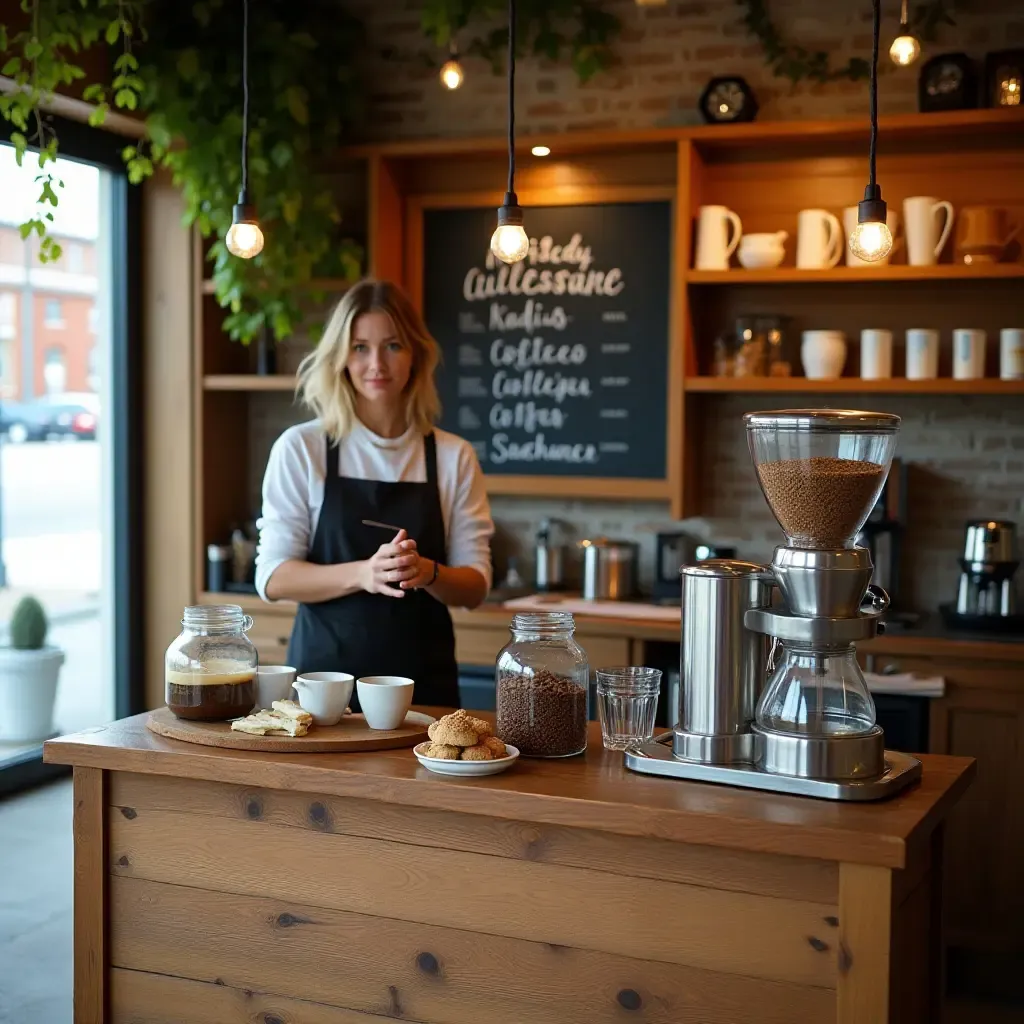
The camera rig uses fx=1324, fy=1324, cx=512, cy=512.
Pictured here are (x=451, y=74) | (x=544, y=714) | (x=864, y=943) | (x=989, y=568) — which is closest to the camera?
(x=864, y=943)

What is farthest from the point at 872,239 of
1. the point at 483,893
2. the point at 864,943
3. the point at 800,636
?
the point at 483,893

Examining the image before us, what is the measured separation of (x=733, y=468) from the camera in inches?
187

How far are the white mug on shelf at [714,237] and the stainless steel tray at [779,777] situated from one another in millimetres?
2464

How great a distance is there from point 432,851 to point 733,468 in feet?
9.23

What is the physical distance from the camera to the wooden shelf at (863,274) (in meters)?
4.10

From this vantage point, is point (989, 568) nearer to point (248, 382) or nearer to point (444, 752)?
point (444, 752)

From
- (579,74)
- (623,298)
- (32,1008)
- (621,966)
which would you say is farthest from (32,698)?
(621,966)

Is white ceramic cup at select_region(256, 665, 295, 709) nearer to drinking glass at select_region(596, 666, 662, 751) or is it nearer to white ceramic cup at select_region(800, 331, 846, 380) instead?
drinking glass at select_region(596, 666, 662, 751)

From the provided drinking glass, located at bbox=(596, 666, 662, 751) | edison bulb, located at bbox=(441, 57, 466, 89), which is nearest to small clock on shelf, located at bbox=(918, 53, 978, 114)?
edison bulb, located at bbox=(441, 57, 466, 89)

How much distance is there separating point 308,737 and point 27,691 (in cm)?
275

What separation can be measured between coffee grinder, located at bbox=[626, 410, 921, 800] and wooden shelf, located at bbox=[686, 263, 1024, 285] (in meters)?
2.25

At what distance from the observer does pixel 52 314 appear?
475 cm

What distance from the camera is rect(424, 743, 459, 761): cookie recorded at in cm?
218

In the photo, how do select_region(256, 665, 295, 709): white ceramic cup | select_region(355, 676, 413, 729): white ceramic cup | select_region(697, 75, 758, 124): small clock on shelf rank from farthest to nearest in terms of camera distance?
select_region(697, 75, 758, 124): small clock on shelf, select_region(256, 665, 295, 709): white ceramic cup, select_region(355, 676, 413, 729): white ceramic cup
